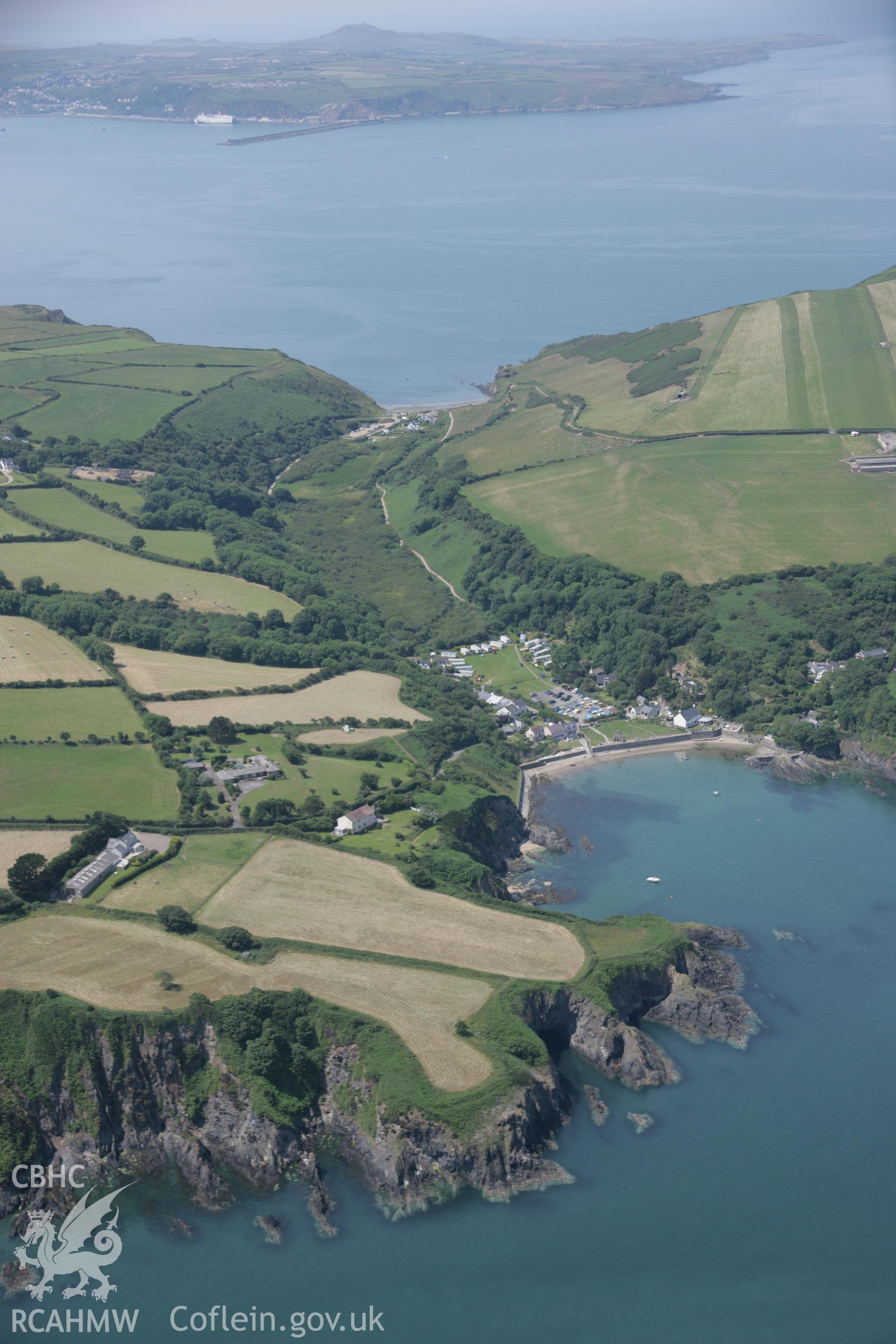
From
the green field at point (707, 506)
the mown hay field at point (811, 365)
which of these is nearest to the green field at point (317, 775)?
the green field at point (707, 506)

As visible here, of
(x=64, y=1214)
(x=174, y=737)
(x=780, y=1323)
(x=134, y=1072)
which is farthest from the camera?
(x=174, y=737)

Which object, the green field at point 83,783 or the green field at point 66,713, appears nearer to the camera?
the green field at point 83,783

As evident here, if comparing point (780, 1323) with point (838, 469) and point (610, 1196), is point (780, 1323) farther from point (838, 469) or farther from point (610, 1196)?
point (838, 469)

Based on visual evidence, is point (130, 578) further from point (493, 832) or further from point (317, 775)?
point (493, 832)

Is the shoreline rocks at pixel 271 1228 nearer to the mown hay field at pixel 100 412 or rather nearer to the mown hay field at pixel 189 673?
the mown hay field at pixel 189 673

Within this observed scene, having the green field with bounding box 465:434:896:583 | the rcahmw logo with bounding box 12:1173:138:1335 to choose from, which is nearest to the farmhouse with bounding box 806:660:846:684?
the green field with bounding box 465:434:896:583

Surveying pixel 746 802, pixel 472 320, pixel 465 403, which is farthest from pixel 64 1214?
pixel 472 320

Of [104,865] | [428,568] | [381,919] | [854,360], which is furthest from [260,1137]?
[854,360]
